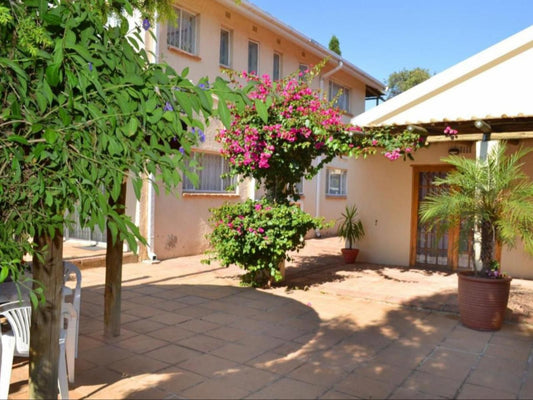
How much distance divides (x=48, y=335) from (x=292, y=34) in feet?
40.5

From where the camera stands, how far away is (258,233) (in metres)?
6.96

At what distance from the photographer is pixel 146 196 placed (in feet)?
31.9

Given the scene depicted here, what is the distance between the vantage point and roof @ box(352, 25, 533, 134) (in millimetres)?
8219

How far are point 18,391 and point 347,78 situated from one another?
52.6 ft

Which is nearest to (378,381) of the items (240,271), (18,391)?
(18,391)

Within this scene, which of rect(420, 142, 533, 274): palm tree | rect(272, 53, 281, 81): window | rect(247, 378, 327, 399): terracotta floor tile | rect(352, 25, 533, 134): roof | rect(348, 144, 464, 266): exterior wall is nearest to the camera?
rect(247, 378, 327, 399): terracotta floor tile

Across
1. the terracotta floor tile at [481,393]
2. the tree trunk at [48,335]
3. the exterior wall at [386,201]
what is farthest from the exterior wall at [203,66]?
the tree trunk at [48,335]

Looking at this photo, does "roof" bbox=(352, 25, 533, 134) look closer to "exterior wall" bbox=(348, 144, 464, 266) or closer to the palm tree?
"exterior wall" bbox=(348, 144, 464, 266)

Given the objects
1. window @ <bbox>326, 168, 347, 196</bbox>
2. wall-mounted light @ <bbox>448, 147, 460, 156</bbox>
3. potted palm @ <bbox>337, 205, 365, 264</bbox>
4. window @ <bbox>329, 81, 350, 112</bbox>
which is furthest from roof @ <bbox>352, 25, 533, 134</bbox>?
window @ <bbox>329, 81, 350, 112</bbox>

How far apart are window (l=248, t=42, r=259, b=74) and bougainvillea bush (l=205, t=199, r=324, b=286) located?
6.57m

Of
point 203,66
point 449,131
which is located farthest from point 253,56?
point 449,131

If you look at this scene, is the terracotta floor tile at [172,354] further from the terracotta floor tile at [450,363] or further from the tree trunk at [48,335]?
the terracotta floor tile at [450,363]

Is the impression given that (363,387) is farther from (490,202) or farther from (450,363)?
(490,202)

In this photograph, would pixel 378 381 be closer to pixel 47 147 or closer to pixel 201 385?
pixel 201 385
